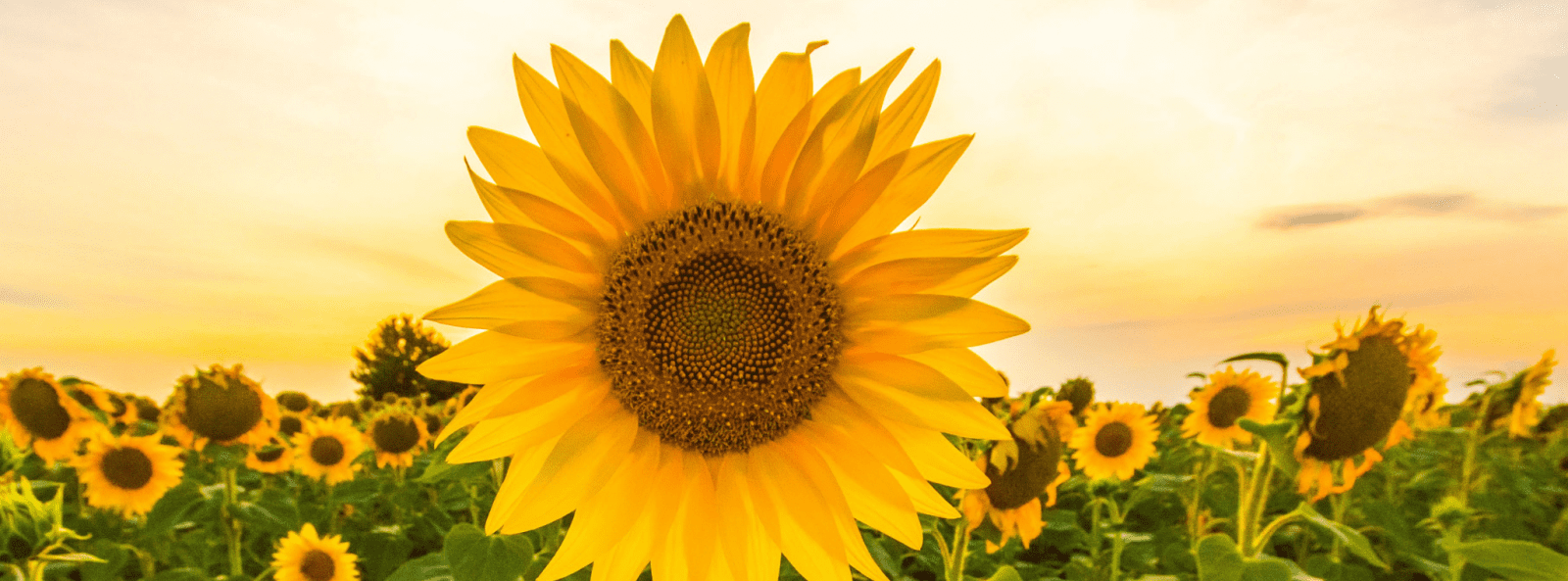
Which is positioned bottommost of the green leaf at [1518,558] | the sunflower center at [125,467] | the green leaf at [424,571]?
the green leaf at [424,571]

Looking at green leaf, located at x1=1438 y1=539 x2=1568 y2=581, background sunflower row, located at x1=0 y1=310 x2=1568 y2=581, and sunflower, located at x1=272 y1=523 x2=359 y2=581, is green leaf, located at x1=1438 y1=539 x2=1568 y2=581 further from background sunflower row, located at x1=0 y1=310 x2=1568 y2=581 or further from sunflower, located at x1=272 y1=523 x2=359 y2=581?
sunflower, located at x1=272 y1=523 x2=359 y2=581

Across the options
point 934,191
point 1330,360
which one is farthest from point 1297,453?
point 934,191

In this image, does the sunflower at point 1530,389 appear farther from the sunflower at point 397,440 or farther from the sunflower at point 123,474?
the sunflower at point 123,474

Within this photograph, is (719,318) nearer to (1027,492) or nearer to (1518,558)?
(1027,492)

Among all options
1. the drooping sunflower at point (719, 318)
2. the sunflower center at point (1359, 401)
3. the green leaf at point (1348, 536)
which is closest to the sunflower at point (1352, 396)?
the sunflower center at point (1359, 401)

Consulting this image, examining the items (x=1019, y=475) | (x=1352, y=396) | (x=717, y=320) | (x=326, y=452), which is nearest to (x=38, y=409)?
(x=326, y=452)
